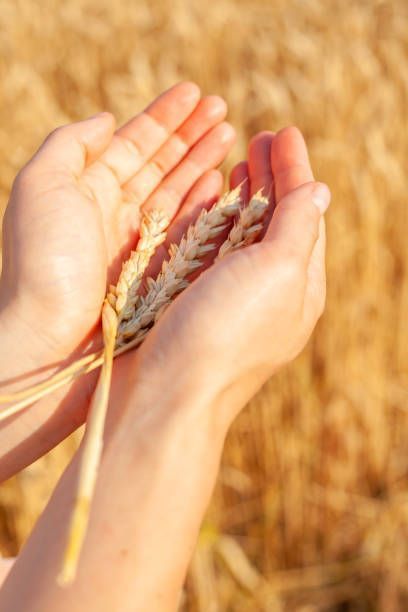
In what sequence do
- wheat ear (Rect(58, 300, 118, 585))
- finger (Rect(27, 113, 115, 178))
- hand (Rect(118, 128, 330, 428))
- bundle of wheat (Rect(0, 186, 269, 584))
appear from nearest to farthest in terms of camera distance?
wheat ear (Rect(58, 300, 118, 585)) → hand (Rect(118, 128, 330, 428)) → bundle of wheat (Rect(0, 186, 269, 584)) → finger (Rect(27, 113, 115, 178))

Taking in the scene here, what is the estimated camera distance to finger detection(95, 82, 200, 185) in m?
1.61

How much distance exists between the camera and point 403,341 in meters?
2.06

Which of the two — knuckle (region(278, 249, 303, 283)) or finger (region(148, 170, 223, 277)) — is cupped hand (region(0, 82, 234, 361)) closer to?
finger (region(148, 170, 223, 277))

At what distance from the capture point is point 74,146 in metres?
1.37

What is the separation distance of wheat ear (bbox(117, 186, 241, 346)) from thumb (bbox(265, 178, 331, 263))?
0.65 ft

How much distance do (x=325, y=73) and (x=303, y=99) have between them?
0.18 meters

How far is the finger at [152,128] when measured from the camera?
5.27 ft

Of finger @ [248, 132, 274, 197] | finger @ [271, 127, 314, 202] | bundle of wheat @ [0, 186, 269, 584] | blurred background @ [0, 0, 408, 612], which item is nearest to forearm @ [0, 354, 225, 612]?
bundle of wheat @ [0, 186, 269, 584]

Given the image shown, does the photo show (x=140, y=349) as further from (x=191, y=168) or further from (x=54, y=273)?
(x=191, y=168)

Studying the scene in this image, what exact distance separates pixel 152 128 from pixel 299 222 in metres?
0.67

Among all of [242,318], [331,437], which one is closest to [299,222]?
[242,318]

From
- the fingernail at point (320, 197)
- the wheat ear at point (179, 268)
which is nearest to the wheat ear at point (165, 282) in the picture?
the wheat ear at point (179, 268)

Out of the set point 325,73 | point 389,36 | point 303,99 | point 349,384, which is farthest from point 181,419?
point 389,36

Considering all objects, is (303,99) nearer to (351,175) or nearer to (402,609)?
(351,175)
